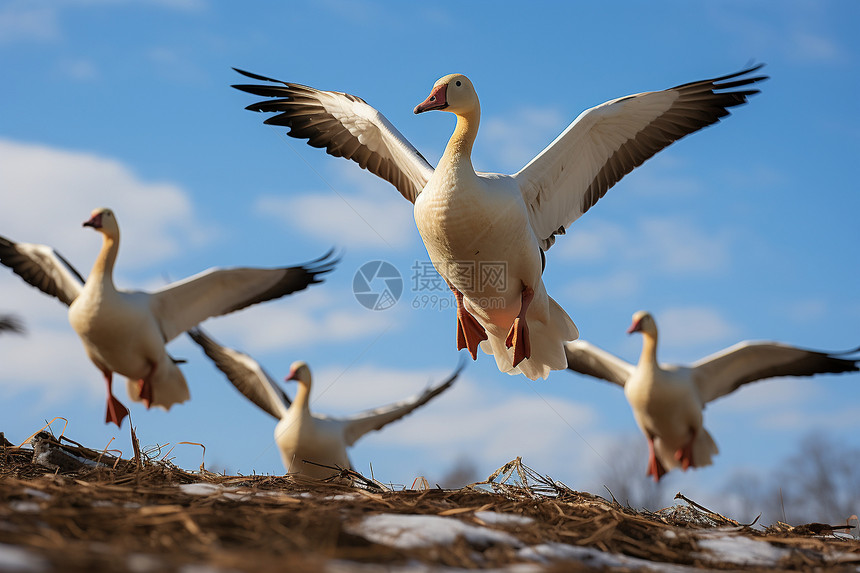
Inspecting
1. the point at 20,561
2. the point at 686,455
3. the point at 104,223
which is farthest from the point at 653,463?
the point at 20,561

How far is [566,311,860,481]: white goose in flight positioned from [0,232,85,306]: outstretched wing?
25.5 feet

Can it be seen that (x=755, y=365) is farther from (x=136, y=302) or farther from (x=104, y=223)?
(x=104, y=223)

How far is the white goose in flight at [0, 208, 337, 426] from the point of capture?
10.0 meters

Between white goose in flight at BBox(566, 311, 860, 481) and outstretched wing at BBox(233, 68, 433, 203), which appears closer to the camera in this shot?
outstretched wing at BBox(233, 68, 433, 203)

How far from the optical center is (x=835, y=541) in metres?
3.89

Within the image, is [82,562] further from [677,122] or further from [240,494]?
[677,122]

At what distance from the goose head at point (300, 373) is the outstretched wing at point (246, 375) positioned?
33cm

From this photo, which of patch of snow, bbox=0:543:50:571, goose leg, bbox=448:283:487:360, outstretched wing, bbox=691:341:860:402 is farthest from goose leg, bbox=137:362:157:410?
patch of snow, bbox=0:543:50:571

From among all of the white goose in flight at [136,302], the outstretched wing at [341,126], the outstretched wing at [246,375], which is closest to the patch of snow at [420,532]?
the outstretched wing at [341,126]

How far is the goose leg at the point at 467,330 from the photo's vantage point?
6.84 metres

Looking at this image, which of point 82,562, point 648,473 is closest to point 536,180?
point 82,562

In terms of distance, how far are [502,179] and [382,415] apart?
564 cm

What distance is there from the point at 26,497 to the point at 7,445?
1994 millimetres

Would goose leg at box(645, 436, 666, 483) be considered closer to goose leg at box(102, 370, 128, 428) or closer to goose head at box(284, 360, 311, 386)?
goose head at box(284, 360, 311, 386)
